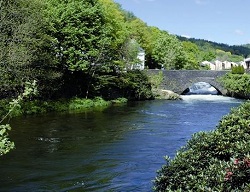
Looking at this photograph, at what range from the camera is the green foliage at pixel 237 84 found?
5369 centimetres

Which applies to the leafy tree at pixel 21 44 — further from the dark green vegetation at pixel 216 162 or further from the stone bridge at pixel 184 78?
the stone bridge at pixel 184 78

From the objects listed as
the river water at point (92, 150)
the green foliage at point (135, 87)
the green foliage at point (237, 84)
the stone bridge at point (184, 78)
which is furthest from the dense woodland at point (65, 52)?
the green foliage at point (237, 84)

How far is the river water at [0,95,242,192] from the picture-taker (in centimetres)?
1341

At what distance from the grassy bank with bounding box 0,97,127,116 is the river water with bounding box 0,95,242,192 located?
1979 mm

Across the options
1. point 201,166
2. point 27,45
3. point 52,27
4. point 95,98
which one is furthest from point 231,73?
point 201,166

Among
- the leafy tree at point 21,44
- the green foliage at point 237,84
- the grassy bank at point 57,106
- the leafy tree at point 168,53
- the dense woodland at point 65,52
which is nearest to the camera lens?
the leafy tree at point 21,44

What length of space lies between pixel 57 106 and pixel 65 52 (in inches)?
210

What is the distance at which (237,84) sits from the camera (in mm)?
55656

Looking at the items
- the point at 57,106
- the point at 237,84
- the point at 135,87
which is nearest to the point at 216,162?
the point at 57,106

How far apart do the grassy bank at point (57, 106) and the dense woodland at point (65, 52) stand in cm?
135

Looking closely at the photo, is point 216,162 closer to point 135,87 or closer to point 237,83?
point 135,87

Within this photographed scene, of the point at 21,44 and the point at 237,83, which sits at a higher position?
the point at 21,44

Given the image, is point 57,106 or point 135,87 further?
point 135,87

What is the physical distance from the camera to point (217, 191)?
5.39m
